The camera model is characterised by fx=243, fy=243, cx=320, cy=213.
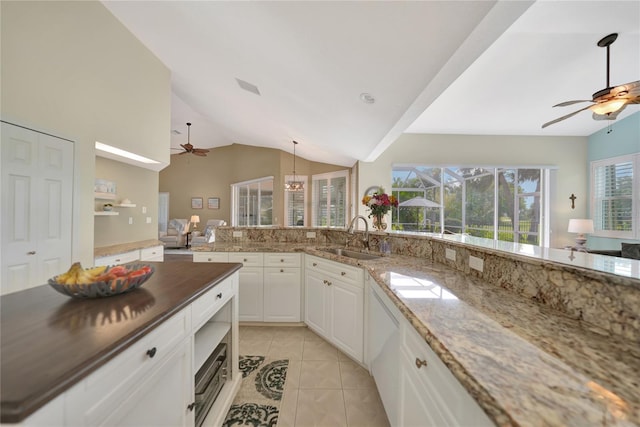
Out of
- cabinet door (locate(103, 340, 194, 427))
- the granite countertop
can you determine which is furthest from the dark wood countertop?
the granite countertop

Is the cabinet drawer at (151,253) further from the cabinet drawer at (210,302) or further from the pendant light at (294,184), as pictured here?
the pendant light at (294,184)

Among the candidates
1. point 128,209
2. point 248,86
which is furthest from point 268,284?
point 128,209

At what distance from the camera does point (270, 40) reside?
218cm

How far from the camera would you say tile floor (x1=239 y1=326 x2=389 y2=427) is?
60.1 inches

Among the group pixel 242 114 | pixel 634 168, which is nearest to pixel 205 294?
pixel 242 114

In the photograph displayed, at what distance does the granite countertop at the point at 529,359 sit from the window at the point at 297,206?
715 centimetres

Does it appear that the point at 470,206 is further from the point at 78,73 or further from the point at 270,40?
the point at 78,73

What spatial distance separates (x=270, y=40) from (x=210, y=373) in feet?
8.53

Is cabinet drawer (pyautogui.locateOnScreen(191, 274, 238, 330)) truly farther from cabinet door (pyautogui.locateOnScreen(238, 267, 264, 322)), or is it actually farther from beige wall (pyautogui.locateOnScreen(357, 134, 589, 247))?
beige wall (pyautogui.locateOnScreen(357, 134, 589, 247))

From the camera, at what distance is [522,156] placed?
5.10 m

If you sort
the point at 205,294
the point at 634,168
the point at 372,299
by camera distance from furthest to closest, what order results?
the point at 634,168, the point at 372,299, the point at 205,294

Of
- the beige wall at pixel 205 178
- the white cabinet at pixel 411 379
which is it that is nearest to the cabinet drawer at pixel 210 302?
the white cabinet at pixel 411 379

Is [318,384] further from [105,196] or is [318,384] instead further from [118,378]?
[105,196]

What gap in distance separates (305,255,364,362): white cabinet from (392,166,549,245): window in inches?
134
